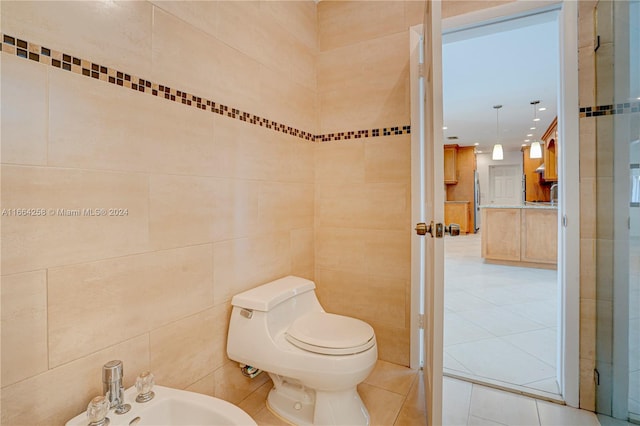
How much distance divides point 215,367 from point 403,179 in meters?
1.48

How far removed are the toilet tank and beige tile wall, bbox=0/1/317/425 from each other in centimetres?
9

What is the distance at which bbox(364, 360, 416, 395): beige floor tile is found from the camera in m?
1.82

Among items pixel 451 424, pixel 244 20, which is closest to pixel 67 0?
pixel 244 20

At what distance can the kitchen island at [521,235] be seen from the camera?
458 centimetres

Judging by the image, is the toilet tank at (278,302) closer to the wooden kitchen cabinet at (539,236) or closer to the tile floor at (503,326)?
the tile floor at (503,326)

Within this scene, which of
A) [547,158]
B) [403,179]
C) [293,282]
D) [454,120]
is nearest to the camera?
[293,282]

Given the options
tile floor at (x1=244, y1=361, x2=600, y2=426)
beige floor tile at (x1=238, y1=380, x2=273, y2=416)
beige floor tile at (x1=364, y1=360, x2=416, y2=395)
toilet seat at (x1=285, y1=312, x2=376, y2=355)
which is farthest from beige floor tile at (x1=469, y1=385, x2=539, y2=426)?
beige floor tile at (x1=238, y1=380, x2=273, y2=416)

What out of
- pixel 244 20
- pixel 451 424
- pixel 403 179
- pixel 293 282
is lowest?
pixel 451 424

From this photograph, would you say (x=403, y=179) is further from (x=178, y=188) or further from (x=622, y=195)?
(x=178, y=188)

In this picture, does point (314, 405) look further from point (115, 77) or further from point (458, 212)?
point (458, 212)

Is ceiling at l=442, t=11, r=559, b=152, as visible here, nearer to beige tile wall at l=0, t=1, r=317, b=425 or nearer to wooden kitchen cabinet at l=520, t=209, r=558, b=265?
beige tile wall at l=0, t=1, r=317, b=425

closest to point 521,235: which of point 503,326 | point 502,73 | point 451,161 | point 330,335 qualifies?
point 502,73

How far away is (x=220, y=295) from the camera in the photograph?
5.03ft

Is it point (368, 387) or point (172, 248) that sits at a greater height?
point (172, 248)
